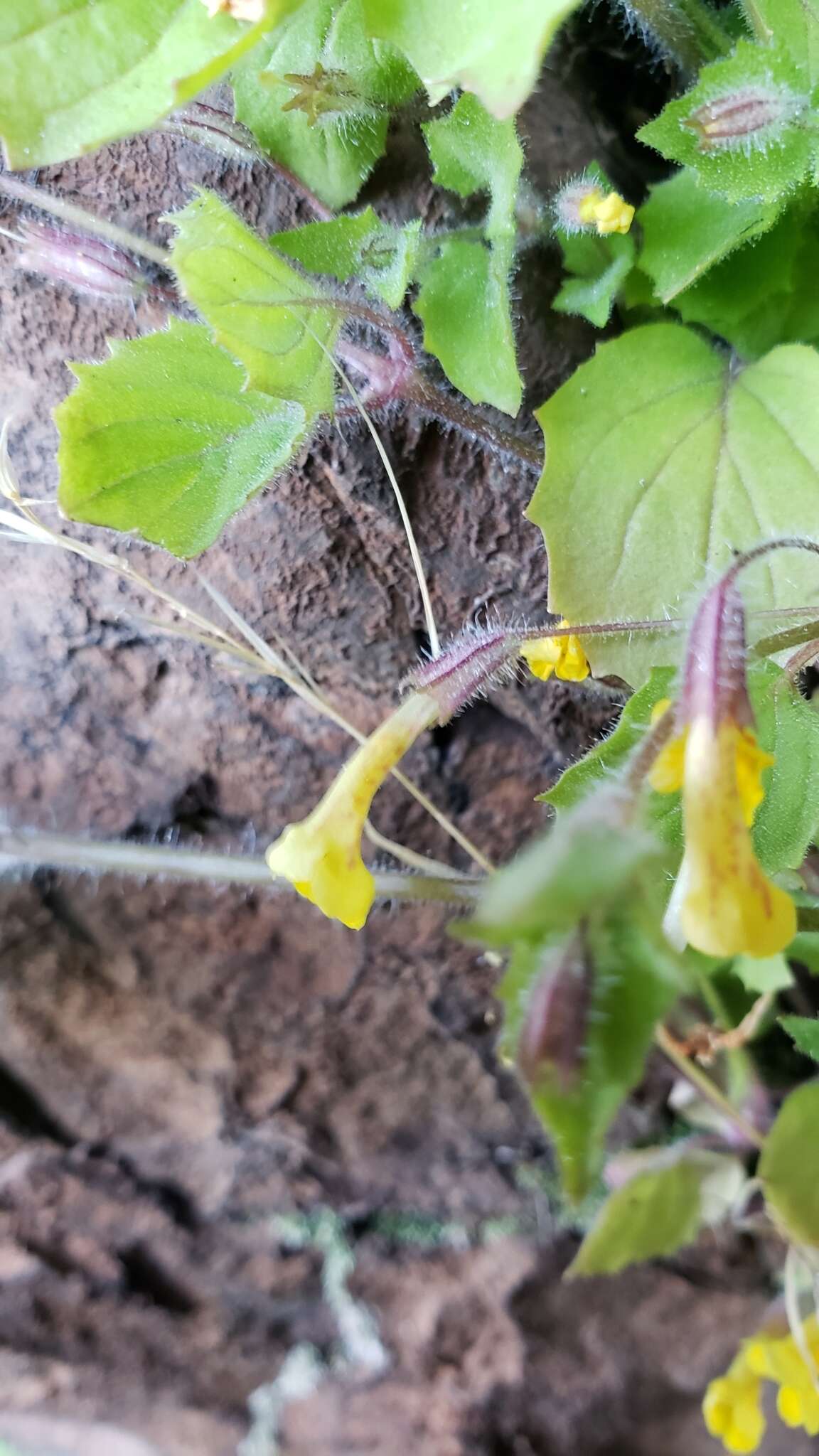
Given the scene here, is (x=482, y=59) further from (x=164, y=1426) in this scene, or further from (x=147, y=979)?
(x=164, y=1426)

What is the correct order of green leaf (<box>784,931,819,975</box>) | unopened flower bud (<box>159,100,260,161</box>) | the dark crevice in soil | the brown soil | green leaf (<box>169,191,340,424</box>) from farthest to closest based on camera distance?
the dark crevice in soil < the brown soil < green leaf (<box>784,931,819,975</box>) < unopened flower bud (<box>159,100,260,161</box>) < green leaf (<box>169,191,340,424</box>)

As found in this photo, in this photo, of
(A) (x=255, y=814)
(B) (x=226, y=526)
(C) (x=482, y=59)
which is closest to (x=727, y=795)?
(C) (x=482, y=59)

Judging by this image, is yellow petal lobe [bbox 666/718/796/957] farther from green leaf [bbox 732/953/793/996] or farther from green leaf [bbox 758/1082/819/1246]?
green leaf [bbox 732/953/793/996]

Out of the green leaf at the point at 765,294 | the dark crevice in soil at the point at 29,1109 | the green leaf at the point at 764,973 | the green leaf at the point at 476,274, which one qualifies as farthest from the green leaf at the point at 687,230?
the dark crevice in soil at the point at 29,1109

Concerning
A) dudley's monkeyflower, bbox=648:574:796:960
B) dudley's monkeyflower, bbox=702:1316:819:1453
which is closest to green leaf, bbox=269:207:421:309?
dudley's monkeyflower, bbox=648:574:796:960

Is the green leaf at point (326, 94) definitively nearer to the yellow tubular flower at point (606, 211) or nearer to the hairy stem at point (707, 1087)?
the yellow tubular flower at point (606, 211)

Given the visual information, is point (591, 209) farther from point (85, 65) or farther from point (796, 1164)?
point (796, 1164)
